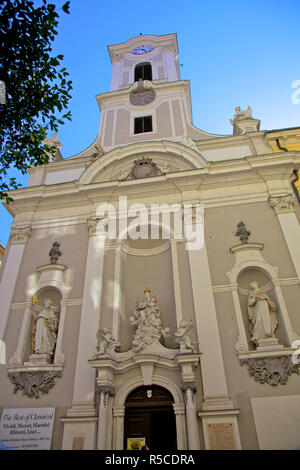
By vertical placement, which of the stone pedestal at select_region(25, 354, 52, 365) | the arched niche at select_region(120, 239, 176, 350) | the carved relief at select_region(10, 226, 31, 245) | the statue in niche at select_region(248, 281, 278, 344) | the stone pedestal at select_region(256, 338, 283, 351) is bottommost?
the stone pedestal at select_region(256, 338, 283, 351)

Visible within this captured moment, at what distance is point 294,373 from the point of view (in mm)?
7504

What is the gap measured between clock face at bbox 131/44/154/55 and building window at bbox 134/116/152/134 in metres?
6.18

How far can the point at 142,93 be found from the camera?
14766 millimetres

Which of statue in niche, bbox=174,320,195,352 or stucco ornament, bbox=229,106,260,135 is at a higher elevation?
stucco ornament, bbox=229,106,260,135

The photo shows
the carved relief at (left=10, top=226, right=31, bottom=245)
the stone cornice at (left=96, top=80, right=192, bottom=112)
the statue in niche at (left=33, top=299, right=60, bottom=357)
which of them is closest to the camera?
the statue in niche at (left=33, top=299, right=60, bottom=357)

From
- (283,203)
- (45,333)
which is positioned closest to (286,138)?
(283,203)

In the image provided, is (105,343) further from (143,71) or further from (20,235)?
(143,71)

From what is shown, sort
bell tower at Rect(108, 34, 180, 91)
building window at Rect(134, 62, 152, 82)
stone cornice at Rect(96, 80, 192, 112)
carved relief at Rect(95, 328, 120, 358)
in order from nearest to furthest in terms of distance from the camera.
→ carved relief at Rect(95, 328, 120, 358) < stone cornice at Rect(96, 80, 192, 112) < bell tower at Rect(108, 34, 180, 91) < building window at Rect(134, 62, 152, 82)

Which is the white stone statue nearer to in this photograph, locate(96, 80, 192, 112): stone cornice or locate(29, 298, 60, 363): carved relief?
locate(96, 80, 192, 112): stone cornice

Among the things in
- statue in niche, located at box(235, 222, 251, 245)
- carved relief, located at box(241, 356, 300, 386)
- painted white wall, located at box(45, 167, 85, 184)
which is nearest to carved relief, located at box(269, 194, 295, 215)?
statue in niche, located at box(235, 222, 251, 245)

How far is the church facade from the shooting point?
24.6 ft

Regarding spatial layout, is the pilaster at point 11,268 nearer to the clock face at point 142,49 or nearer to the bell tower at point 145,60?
the bell tower at point 145,60

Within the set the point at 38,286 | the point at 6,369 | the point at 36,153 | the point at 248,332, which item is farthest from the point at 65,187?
the point at 248,332

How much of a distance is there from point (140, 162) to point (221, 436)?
8.60m
